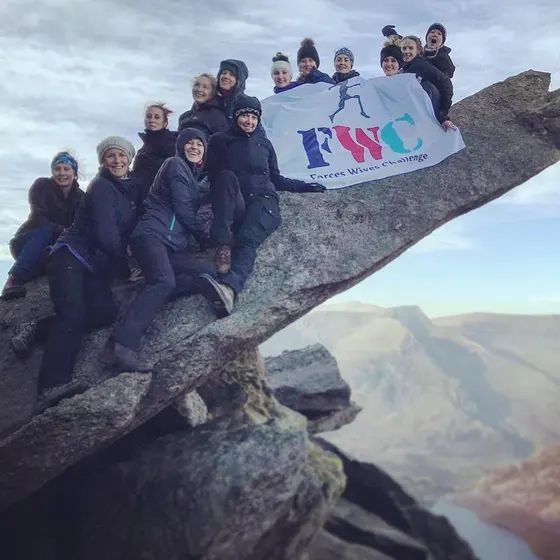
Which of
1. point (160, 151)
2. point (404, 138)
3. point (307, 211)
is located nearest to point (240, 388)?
point (307, 211)

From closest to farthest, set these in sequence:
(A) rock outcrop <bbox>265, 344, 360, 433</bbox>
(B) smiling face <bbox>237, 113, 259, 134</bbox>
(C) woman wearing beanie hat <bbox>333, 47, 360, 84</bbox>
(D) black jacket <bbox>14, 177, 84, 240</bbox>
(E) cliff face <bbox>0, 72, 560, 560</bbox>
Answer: (E) cliff face <bbox>0, 72, 560, 560</bbox> → (B) smiling face <bbox>237, 113, 259, 134</bbox> → (D) black jacket <bbox>14, 177, 84, 240</bbox> → (C) woman wearing beanie hat <bbox>333, 47, 360, 84</bbox> → (A) rock outcrop <bbox>265, 344, 360, 433</bbox>

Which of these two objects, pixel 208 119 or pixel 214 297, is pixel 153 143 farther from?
pixel 214 297

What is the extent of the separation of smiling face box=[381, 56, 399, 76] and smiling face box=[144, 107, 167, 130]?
4887 mm

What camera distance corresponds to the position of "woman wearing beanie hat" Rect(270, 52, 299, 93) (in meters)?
10.6

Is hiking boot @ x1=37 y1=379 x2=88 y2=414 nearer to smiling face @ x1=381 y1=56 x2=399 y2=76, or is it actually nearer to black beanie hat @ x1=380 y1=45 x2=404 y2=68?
smiling face @ x1=381 y1=56 x2=399 y2=76

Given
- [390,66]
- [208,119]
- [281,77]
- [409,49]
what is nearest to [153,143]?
[208,119]

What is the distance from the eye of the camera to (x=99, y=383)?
7.10 m

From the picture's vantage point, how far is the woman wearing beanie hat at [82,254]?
729 centimetres

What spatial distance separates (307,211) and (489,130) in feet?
14.1

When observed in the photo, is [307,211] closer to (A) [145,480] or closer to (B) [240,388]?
(B) [240,388]

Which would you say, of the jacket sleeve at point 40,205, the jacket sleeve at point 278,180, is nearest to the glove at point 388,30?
the jacket sleeve at point 278,180

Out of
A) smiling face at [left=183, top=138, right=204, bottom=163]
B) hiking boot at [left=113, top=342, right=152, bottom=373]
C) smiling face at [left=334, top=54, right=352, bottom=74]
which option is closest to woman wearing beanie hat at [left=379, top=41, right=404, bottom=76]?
smiling face at [left=334, top=54, right=352, bottom=74]

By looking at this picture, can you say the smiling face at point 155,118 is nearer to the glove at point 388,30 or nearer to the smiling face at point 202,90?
the smiling face at point 202,90

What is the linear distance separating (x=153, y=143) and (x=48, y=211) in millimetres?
2006
